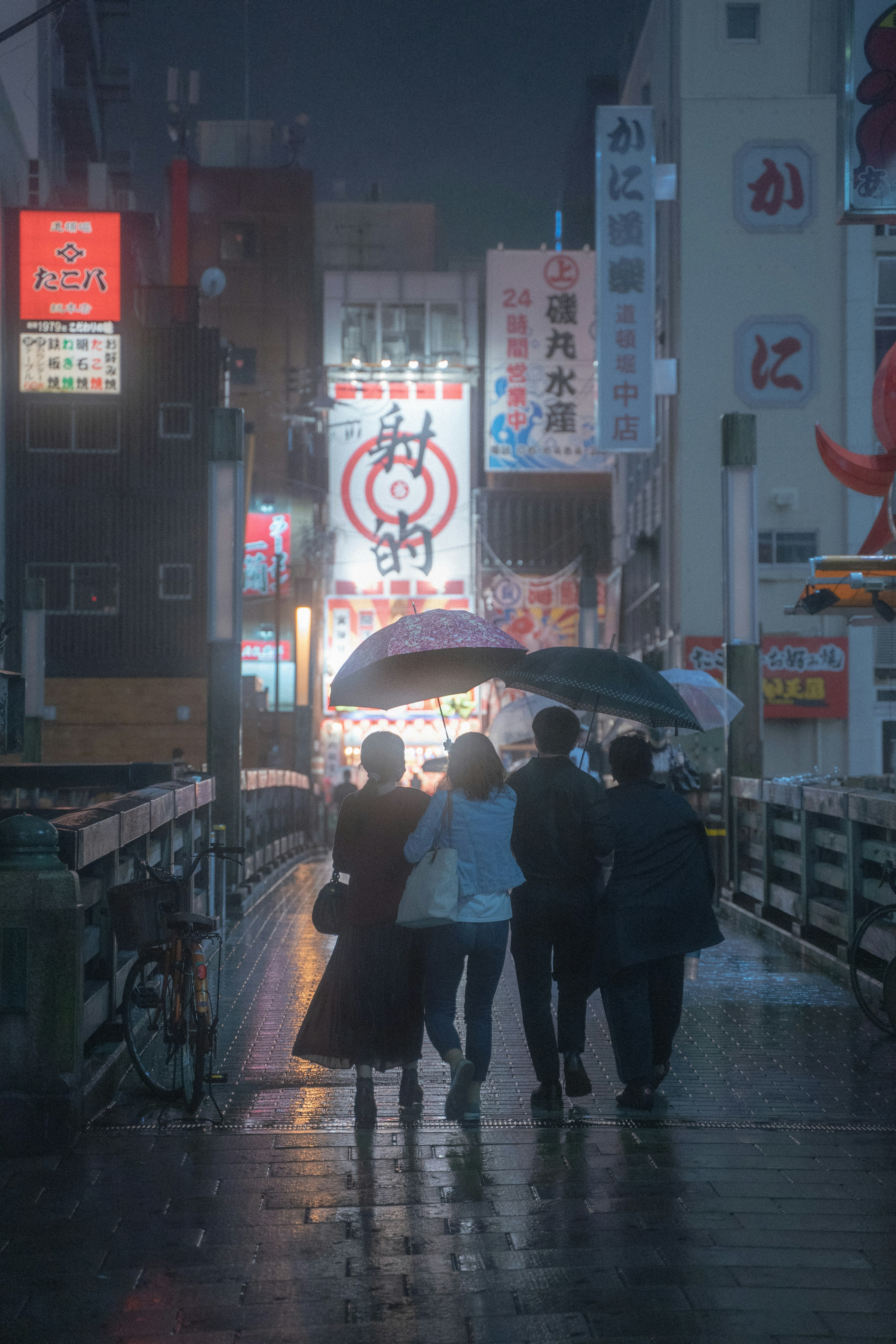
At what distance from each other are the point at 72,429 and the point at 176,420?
2628mm

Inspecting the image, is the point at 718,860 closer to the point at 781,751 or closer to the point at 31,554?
the point at 781,751

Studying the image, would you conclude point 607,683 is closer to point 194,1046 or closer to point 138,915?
point 138,915

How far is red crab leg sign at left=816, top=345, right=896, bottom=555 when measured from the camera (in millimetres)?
13078

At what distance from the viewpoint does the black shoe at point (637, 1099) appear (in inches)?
257

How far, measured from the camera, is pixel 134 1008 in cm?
779

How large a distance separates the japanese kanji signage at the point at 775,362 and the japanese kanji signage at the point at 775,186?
2034mm

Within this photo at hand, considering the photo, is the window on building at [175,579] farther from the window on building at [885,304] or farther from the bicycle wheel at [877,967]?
the bicycle wheel at [877,967]

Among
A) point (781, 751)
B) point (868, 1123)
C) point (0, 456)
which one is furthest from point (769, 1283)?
point (0, 456)

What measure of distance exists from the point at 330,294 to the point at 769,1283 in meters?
43.5

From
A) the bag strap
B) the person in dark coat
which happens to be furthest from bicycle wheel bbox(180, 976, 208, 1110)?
the person in dark coat

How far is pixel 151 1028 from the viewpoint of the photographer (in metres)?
6.92

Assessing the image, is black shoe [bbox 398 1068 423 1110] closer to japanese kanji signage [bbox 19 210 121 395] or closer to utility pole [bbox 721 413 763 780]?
utility pole [bbox 721 413 763 780]

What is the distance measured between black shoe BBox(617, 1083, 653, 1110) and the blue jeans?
2.18 ft

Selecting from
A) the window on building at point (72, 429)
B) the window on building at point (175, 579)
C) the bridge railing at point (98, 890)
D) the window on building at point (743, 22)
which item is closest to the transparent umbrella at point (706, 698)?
the bridge railing at point (98, 890)
